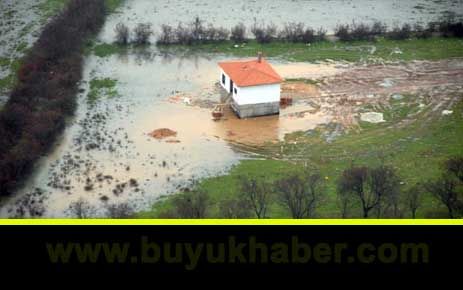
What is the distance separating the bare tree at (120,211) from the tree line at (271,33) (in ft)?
43.1

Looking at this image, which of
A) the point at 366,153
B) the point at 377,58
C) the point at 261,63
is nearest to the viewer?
the point at 366,153

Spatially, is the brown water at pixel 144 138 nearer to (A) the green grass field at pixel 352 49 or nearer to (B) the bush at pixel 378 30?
(A) the green grass field at pixel 352 49

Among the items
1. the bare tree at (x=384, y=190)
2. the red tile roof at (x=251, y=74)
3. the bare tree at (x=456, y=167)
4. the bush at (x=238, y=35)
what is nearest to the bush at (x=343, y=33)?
the bush at (x=238, y=35)

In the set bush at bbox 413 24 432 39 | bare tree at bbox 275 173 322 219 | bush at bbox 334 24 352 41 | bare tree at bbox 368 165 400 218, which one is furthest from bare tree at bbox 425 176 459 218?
bush at bbox 413 24 432 39

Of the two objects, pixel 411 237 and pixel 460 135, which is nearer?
pixel 411 237

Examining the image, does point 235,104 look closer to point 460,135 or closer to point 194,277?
point 460,135

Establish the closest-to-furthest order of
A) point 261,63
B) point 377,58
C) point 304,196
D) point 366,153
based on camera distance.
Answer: point 304,196
point 366,153
point 261,63
point 377,58

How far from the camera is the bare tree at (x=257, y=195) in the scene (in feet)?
54.9

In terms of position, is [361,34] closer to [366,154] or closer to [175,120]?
[175,120]

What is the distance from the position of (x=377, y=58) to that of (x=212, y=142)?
31.2ft

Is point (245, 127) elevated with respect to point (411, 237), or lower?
lower

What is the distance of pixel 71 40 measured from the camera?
1119 inches

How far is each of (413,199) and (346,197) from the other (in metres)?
1.61

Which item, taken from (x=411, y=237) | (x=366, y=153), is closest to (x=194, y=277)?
(x=411, y=237)
